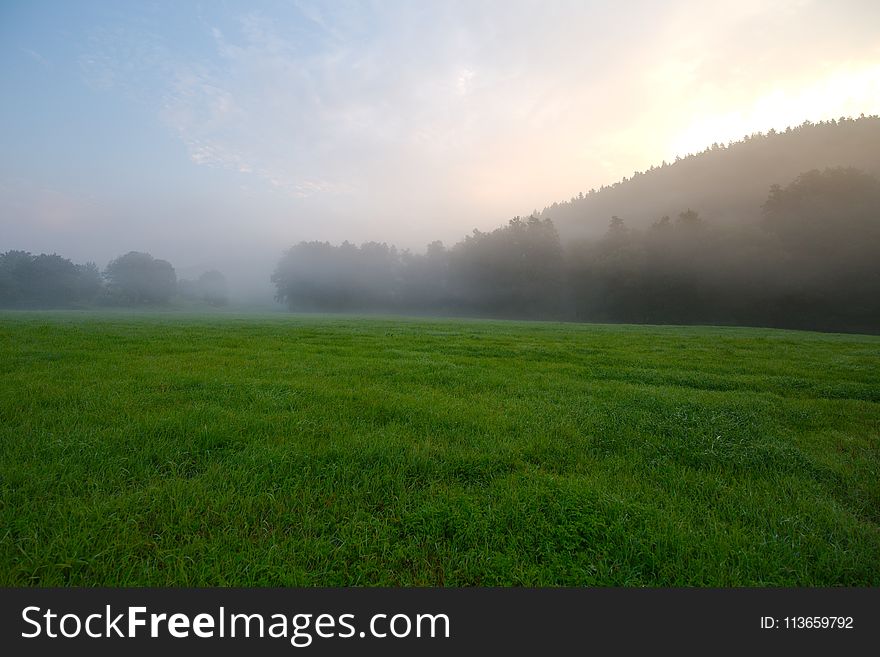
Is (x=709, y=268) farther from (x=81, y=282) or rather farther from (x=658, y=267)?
(x=81, y=282)

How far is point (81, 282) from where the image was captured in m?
119

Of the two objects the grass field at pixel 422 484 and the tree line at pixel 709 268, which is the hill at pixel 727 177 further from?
the grass field at pixel 422 484

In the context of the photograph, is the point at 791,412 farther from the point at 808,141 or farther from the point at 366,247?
the point at 808,141

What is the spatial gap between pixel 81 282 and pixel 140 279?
17169 mm

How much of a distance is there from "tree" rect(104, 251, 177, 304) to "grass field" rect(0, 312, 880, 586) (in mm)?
142776

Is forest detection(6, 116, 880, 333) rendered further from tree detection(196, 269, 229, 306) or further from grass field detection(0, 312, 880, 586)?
grass field detection(0, 312, 880, 586)

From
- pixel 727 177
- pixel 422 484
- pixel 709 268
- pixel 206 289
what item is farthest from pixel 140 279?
pixel 727 177

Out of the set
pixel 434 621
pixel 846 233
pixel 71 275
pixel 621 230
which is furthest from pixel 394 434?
pixel 71 275

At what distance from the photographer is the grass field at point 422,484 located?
Answer: 2.95 meters

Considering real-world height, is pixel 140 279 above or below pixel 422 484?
above

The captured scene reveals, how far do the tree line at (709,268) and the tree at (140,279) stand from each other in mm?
102319

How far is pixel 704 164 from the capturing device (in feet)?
550

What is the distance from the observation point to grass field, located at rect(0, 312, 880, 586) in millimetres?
2947

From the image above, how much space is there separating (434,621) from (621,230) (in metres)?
89.7
